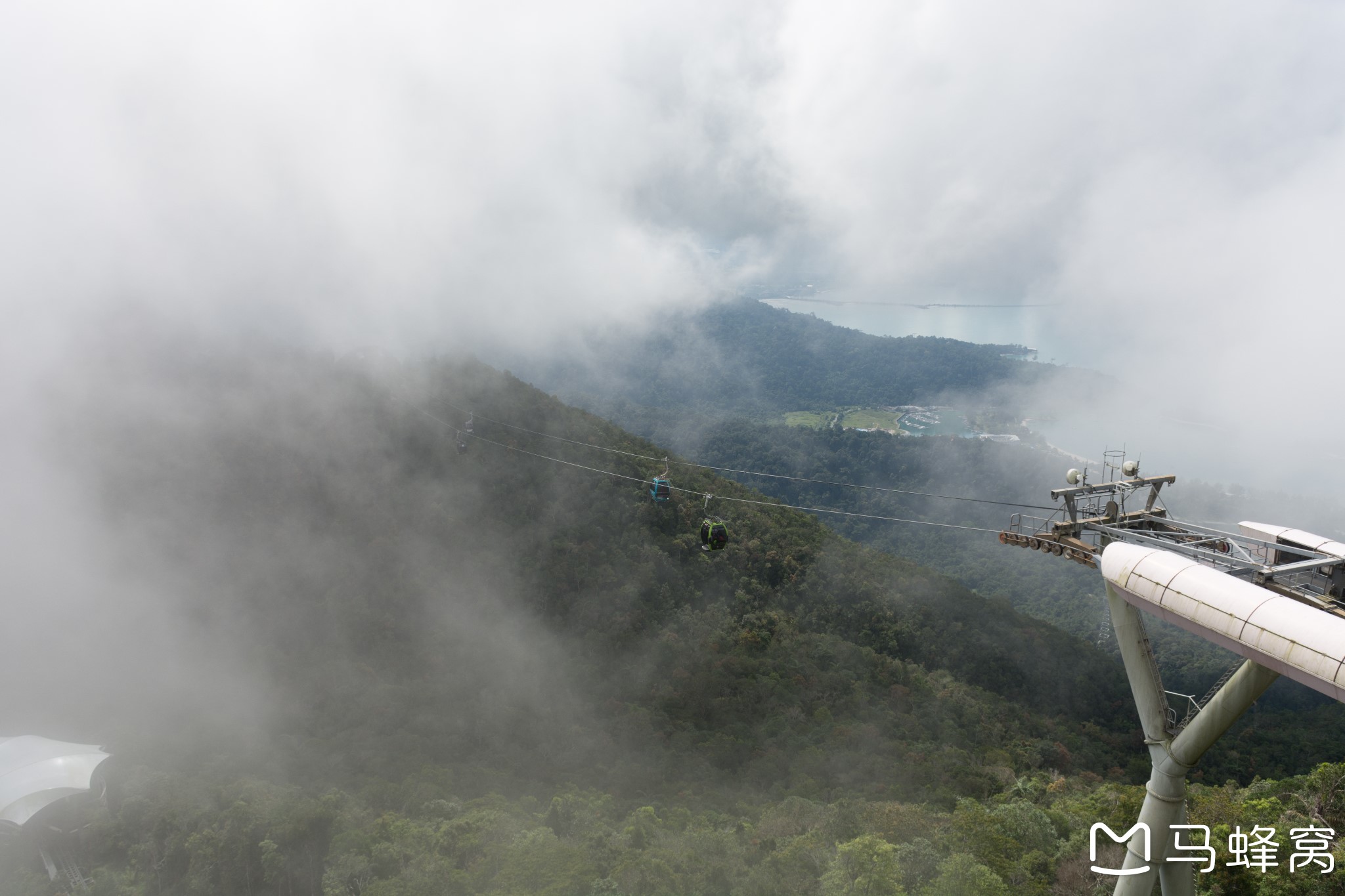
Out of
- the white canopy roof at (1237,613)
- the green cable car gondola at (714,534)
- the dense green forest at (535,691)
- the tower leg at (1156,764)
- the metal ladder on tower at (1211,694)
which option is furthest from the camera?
the dense green forest at (535,691)

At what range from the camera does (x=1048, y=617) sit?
9344cm

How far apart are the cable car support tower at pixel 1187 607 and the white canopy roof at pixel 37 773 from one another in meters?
52.5

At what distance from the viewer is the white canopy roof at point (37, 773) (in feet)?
120

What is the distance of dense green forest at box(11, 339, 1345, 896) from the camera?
33.3m

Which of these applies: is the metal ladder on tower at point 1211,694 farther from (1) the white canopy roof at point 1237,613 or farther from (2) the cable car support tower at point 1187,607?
(1) the white canopy roof at point 1237,613

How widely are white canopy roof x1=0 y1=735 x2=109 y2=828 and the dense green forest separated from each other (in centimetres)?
151

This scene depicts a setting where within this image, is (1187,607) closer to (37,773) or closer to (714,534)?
(714,534)

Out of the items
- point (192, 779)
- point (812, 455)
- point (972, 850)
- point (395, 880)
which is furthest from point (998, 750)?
point (812, 455)

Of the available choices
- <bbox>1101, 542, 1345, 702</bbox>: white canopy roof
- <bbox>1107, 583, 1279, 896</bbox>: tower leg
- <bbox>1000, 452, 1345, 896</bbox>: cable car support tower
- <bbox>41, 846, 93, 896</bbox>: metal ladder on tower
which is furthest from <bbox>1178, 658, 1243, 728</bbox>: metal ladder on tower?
<bbox>41, 846, 93, 896</bbox>: metal ladder on tower

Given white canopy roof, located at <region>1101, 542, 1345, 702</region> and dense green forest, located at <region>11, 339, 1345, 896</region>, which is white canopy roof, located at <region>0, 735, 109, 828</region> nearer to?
dense green forest, located at <region>11, 339, 1345, 896</region>

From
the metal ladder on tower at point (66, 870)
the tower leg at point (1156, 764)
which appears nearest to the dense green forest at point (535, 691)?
the metal ladder on tower at point (66, 870)

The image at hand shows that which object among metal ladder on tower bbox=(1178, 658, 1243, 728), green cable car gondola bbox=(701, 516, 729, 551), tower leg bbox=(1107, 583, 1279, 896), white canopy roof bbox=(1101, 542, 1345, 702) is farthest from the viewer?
green cable car gondola bbox=(701, 516, 729, 551)

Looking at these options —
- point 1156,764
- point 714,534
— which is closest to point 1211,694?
point 1156,764

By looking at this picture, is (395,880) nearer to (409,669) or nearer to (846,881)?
(846,881)
